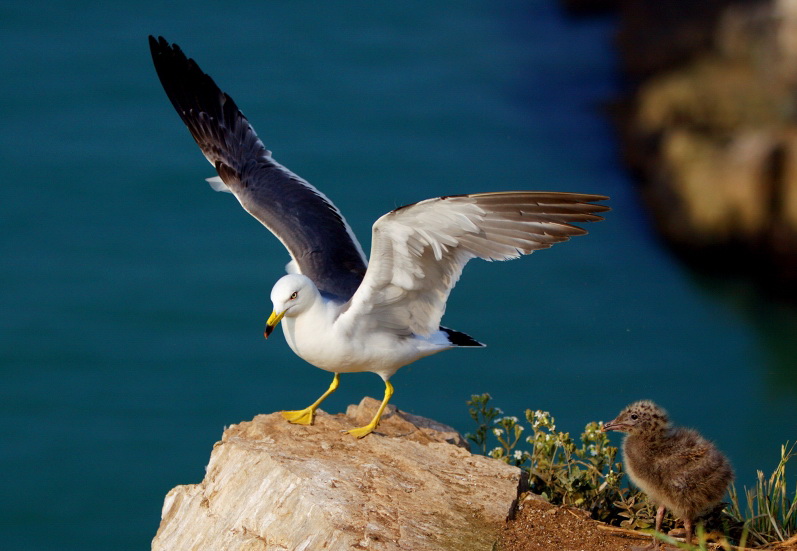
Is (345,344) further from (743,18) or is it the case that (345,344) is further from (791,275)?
(743,18)

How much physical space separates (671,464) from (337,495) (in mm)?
1387

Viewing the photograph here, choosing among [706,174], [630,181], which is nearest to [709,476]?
[706,174]

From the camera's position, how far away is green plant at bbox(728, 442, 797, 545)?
4785 millimetres

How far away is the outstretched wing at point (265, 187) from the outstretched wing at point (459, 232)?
2.19ft

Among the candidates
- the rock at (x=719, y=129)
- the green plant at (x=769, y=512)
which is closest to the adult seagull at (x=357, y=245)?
the green plant at (x=769, y=512)

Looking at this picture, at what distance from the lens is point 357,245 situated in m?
6.24

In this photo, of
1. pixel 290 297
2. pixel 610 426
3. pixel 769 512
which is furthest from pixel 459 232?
pixel 769 512

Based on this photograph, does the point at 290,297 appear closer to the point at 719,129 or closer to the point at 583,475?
→ the point at 583,475

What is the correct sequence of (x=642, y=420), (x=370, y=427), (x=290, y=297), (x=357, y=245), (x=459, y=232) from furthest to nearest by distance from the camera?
(x=357, y=245)
(x=370, y=427)
(x=290, y=297)
(x=459, y=232)
(x=642, y=420)

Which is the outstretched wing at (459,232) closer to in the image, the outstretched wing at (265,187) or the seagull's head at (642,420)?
the outstretched wing at (265,187)

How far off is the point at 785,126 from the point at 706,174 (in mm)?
987

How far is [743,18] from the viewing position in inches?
478

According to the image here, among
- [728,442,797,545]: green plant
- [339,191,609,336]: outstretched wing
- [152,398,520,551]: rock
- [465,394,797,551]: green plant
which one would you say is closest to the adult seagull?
[339,191,609,336]: outstretched wing

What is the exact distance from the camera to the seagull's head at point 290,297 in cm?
518
